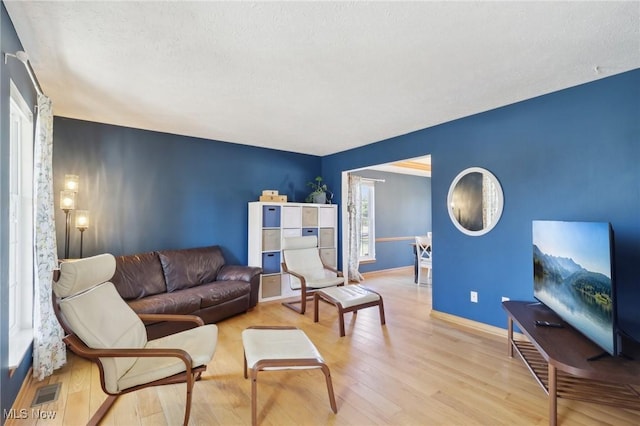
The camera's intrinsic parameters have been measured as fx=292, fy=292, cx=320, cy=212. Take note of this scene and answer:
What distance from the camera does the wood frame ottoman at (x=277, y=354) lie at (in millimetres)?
1815

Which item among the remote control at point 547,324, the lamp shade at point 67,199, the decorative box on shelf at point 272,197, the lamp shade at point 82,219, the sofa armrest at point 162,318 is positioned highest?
the decorative box on shelf at point 272,197

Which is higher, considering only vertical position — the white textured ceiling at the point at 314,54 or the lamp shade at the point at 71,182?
the white textured ceiling at the point at 314,54

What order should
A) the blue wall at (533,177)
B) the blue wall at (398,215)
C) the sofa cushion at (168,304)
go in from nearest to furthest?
the blue wall at (533,177) → the sofa cushion at (168,304) → the blue wall at (398,215)

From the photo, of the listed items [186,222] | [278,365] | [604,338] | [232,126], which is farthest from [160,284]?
[604,338]

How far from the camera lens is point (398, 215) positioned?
277 inches

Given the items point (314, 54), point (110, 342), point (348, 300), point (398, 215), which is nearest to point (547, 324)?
point (348, 300)

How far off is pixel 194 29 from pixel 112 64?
900mm

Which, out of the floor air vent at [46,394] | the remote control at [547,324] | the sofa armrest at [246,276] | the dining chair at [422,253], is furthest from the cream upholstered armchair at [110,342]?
the dining chair at [422,253]

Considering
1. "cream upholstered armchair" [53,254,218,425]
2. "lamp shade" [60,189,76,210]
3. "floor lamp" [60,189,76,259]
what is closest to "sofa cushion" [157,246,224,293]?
"floor lamp" [60,189,76,259]

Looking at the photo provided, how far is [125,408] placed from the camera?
6.47 ft

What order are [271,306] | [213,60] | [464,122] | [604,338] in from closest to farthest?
[604,338] < [213,60] < [464,122] < [271,306]

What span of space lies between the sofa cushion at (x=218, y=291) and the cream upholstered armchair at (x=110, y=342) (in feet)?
3.92

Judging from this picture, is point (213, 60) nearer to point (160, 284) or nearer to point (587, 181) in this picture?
point (160, 284)

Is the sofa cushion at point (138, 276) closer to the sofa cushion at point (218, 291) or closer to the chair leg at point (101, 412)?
the sofa cushion at point (218, 291)
